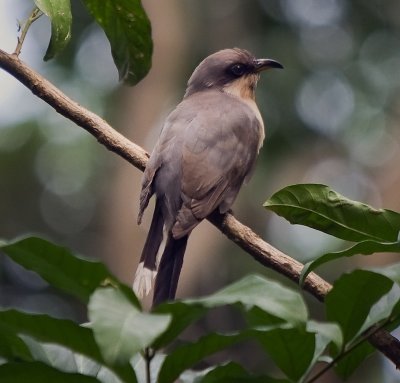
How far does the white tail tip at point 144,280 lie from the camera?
357 cm

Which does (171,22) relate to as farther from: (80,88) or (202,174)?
(202,174)

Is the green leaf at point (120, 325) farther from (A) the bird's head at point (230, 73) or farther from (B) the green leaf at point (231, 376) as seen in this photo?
(A) the bird's head at point (230, 73)

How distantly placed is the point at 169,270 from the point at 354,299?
227 centimetres

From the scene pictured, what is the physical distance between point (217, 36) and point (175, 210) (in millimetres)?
11154

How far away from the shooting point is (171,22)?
43.4 ft

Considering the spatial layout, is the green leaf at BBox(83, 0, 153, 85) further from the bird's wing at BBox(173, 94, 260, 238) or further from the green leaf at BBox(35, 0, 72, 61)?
the bird's wing at BBox(173, 94, 260, 238)

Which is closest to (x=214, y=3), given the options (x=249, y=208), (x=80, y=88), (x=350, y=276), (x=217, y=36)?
(x=217, y=36)

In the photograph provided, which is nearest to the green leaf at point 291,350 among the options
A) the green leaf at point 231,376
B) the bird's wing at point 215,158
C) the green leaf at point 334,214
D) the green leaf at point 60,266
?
the green leaf at point 231,376

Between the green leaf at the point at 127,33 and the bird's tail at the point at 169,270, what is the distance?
1003mm

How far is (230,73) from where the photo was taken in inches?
214

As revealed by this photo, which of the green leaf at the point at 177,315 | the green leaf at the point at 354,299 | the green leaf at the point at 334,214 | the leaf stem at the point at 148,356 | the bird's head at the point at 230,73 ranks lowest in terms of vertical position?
the leaf stem at the point at 148,356

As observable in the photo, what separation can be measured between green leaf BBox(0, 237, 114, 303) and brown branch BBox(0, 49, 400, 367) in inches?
52.3

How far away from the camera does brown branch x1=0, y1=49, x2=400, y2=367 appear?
2926mm

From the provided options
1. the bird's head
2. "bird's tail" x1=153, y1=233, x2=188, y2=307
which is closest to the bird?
"bird's tail" x1=153, y1=233, x2=188, y2=307
